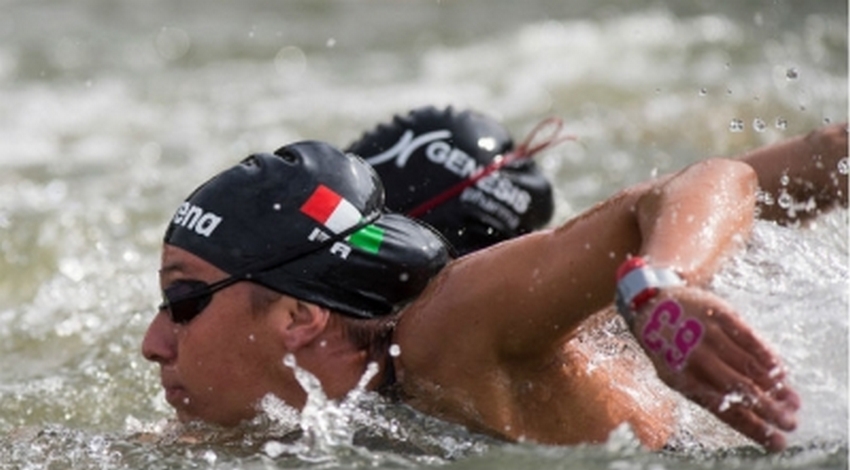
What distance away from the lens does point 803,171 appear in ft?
13.5

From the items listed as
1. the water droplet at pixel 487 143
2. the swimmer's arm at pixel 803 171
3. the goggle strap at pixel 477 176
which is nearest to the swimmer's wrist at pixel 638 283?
the swimmer's arm at pixel 803 171

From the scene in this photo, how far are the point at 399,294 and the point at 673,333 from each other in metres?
1.00

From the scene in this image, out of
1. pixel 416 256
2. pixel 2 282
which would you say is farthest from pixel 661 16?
pixel 416 256

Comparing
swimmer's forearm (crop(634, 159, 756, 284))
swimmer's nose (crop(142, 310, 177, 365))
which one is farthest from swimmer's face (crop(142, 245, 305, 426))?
swimmer's forearm (crop(634, 159, 756, 284))

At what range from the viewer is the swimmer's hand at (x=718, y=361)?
9.59 feet

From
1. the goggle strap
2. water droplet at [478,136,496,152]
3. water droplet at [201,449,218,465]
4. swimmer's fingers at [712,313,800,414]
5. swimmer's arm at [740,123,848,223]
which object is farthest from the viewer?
water droplet at [478,136,496,152]

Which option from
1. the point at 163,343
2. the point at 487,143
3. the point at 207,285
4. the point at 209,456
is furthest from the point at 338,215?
the point at 487,143

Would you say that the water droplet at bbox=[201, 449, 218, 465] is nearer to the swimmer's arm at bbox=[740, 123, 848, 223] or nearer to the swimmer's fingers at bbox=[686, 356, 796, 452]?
the swimmer's fingers at bbox=[686, 356, 796, 452]

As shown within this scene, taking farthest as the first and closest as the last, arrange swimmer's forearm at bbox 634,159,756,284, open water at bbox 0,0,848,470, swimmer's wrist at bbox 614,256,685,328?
open water at bbox 0,0,848,470
swimmer's forearm at bbox 634,159,756,284
swimmer's wrist at bbox 614,256,685,328

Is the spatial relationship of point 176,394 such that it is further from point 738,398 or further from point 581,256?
point 738,398

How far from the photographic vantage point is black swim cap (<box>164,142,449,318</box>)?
3.81 meters

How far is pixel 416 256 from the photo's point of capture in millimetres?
3805

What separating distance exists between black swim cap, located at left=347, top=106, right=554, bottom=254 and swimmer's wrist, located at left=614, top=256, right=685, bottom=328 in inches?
88.9

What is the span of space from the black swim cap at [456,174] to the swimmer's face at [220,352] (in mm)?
1506
